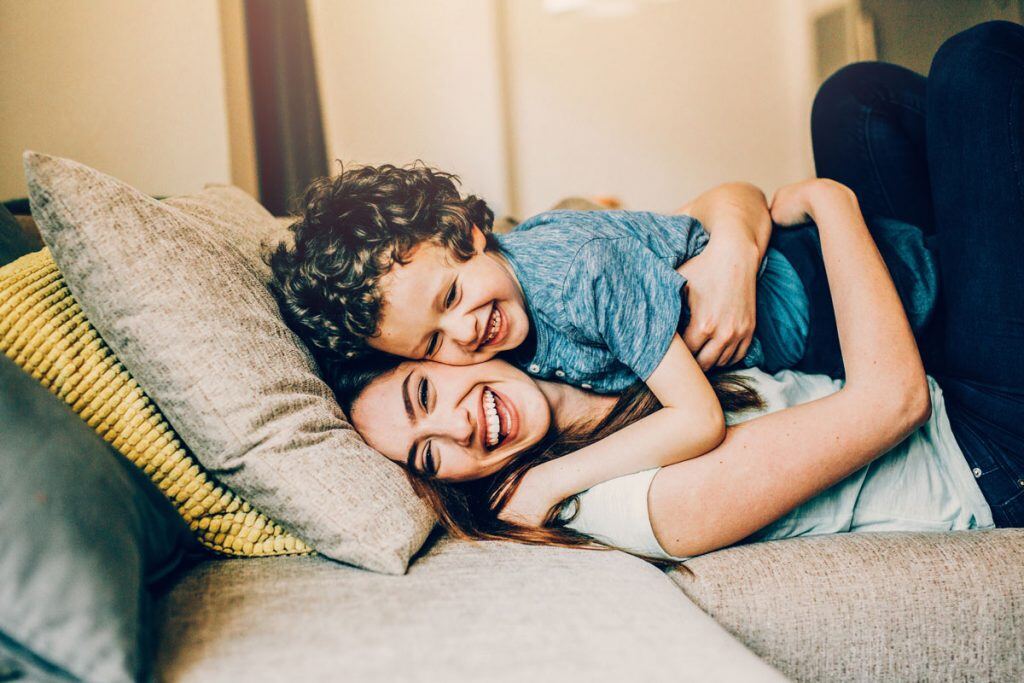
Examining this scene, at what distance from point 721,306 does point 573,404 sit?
291mm

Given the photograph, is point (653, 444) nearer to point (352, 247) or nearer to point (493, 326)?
point (493, 326)

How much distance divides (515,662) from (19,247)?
0.94 metres

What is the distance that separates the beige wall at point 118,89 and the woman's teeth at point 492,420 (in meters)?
1.49

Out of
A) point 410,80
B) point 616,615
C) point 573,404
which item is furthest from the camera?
point 410,80

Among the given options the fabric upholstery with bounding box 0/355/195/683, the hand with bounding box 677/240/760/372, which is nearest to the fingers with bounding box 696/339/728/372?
the hand with bounding box 677/240/760/372

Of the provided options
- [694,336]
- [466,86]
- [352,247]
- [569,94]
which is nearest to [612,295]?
[694,336]

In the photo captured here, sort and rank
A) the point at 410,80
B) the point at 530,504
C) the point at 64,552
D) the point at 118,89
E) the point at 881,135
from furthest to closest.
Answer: the point at 410,80, the point at 118,89, the point at 881,135, the point at 530,504, the point at 64,552

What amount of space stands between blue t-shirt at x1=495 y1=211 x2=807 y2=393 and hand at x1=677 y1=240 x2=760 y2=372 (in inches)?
1.6

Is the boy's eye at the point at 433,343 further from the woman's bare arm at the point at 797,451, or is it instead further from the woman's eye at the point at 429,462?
the woman's bare arm at the point at 797,451

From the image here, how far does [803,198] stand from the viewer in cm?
121

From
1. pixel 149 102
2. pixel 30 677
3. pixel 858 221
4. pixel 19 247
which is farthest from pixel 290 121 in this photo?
pixel 30 677

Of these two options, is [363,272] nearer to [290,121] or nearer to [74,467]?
[74,467]

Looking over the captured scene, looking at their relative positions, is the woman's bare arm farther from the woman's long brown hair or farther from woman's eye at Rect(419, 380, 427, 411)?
woman's eye at Rect(419, 380, 427, 411)

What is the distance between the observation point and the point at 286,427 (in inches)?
33.2
